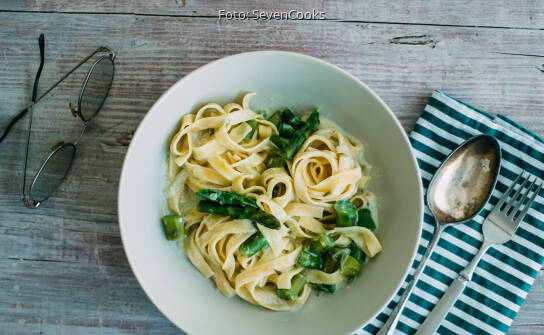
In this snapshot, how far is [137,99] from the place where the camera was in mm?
1886

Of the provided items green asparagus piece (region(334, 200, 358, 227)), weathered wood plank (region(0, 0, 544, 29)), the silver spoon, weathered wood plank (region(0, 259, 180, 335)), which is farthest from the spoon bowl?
weathered wood plank (region(0, 259, 180, 335))

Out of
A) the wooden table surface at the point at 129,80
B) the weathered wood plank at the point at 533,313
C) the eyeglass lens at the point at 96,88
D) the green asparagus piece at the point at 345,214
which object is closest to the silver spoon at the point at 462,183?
the wooden table surface at the point at 129,80

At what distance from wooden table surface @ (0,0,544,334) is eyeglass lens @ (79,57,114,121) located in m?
0.04

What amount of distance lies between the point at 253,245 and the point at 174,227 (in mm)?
333

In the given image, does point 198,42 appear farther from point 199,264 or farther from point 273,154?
point 199,264

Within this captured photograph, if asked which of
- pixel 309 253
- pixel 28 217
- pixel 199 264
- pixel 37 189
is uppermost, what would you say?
pixel 309 253

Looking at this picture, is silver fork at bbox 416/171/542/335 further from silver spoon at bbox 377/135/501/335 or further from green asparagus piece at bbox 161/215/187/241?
green asparagus piece at bbox 161/215/187/241

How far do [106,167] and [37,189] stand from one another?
1.02 feet

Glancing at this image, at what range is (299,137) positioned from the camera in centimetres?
175

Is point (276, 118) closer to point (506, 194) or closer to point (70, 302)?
point (506, 194)

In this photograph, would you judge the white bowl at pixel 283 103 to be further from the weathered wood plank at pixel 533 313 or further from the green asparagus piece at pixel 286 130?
the weathered wood plank at pixel 533 313

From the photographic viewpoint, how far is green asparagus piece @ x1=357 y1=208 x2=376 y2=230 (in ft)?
5.72

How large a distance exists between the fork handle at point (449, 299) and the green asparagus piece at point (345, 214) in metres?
0.52

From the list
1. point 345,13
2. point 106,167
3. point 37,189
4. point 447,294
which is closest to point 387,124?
point 345,13
